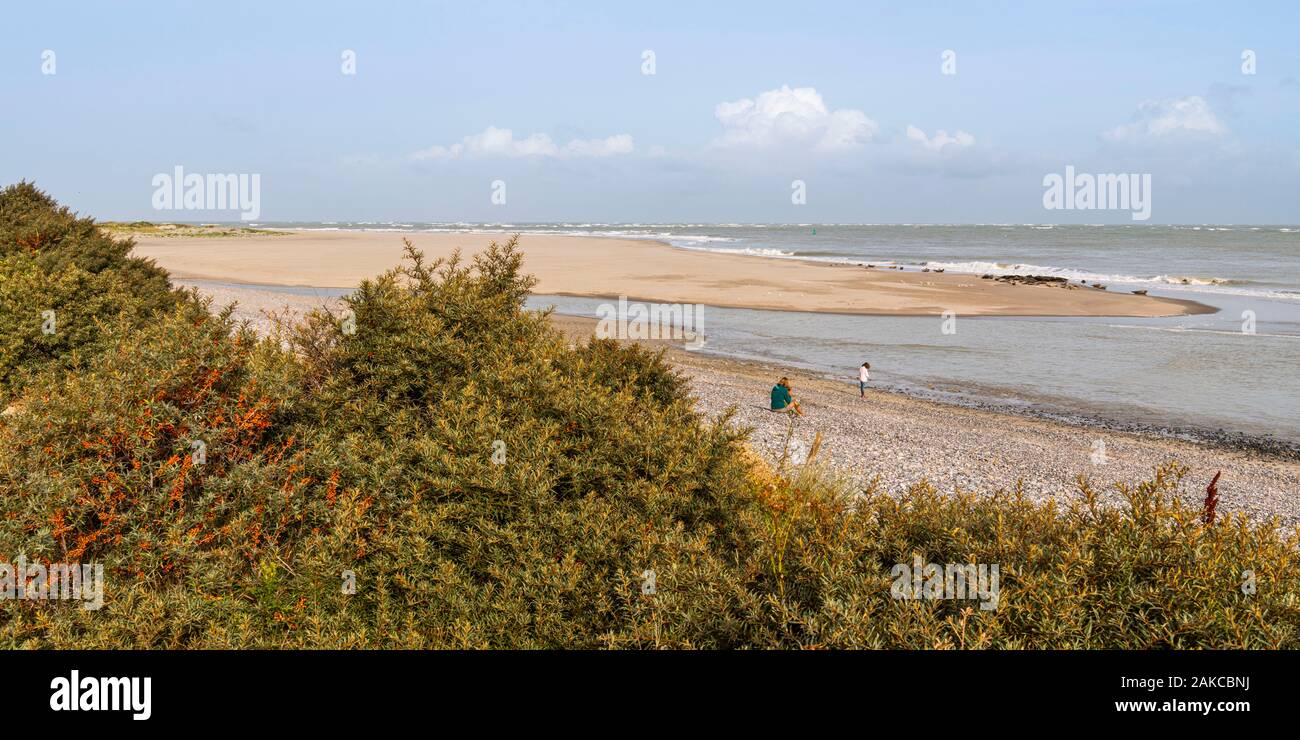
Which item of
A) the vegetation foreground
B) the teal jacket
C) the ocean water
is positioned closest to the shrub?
the vegetation foreground

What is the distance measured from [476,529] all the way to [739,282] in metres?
48.2

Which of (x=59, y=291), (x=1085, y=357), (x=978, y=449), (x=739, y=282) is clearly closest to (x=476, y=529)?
(x=59, y=291)

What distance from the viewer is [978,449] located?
15445 mm

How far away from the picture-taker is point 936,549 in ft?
13.1

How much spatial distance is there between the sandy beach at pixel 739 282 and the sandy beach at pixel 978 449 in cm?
2023

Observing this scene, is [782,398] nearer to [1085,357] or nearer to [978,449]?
[978,449]

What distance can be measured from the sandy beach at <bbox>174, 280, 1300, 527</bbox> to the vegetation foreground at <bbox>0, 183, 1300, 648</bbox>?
15.8 ft

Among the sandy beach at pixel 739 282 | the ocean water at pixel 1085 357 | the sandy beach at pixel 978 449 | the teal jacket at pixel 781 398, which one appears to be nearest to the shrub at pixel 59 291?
the sandy beach at pixel 978 449

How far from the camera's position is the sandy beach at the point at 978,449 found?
12875mm

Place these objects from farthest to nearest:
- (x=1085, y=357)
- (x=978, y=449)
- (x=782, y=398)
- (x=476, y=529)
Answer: (x=1085, y=357) < (x=782, y=398) < (x=978, y=449) < (x=476, y=529)

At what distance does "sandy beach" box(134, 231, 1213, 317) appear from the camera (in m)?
41.4

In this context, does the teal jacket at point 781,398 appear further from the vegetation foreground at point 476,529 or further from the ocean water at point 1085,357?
the vegetation foreground at point 476,529

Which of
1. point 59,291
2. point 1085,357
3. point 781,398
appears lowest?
point 781,398
